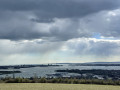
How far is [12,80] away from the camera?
46.8 meters

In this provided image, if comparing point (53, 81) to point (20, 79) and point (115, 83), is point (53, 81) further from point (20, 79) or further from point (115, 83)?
point (115, 83)

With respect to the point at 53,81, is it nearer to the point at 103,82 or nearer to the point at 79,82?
the point at 79,82

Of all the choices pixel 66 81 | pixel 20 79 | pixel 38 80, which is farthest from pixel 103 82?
pixel 20 79

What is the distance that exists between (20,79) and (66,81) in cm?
1009

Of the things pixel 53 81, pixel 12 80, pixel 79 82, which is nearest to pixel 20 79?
pixel 12 80

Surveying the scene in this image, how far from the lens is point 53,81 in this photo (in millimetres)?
47531

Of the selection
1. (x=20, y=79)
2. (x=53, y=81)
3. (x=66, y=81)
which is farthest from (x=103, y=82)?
(x=20, y=79)

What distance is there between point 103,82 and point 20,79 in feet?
59.0

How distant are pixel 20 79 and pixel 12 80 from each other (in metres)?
1.77

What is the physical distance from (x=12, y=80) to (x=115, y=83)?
2206 cm

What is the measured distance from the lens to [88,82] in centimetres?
4616

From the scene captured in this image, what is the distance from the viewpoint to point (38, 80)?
47094mm

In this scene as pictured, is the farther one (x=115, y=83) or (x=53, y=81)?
(x=53, y=81)

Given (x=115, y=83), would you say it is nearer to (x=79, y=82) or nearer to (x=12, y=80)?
(x=79, y=82)
